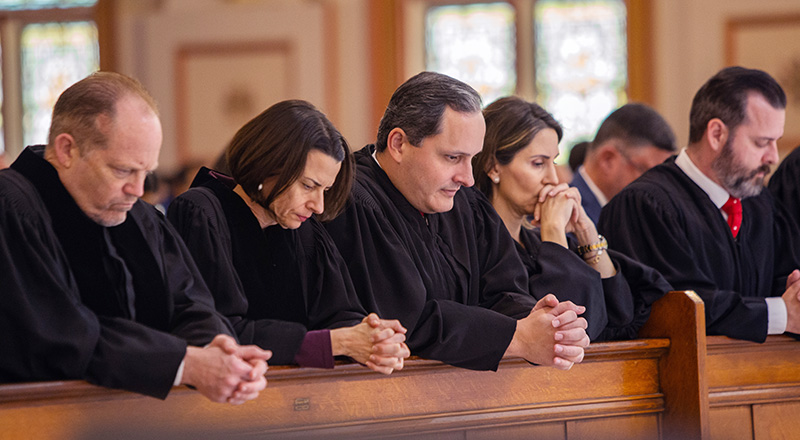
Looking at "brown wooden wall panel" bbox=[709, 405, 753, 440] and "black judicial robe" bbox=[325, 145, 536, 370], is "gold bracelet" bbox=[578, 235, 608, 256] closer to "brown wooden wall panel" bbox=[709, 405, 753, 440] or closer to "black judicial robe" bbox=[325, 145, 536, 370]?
"black judicial robe" bbox=[325, 145, 536, 370]

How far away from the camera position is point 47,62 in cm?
1103

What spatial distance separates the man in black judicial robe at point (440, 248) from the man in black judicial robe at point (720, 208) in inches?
34.6

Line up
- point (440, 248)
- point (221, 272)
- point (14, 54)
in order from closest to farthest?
1. point (221, 272)
2. point (440, 248)
3. point (14, 54)

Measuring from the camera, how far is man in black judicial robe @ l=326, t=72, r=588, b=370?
3268 millimetres

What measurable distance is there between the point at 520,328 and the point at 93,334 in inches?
57.8

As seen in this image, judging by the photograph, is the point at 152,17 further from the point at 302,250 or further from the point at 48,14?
the point at 302,250

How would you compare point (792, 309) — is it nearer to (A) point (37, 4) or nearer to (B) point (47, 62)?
(B) point (47, 62)

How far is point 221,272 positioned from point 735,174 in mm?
2558

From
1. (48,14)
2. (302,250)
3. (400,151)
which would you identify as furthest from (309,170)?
(48,14)

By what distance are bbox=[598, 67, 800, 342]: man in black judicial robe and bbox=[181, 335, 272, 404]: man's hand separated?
2.23 meters

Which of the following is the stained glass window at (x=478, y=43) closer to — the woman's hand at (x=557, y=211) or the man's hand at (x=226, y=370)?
the woman's hand at (x=557, y=211)

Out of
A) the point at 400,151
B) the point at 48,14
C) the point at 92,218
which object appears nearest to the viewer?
the point at 92,218

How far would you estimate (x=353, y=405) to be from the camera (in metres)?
3.09

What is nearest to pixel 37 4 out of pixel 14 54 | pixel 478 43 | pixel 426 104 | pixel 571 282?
pixel 14 54
